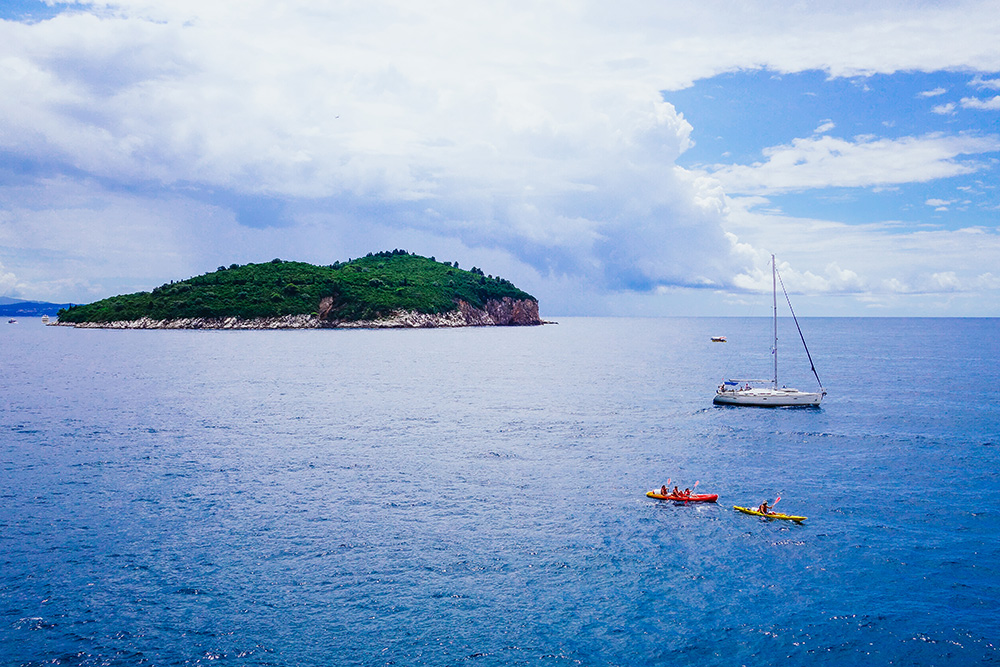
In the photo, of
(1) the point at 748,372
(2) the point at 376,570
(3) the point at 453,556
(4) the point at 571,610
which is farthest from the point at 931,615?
(1) the point at 748,372

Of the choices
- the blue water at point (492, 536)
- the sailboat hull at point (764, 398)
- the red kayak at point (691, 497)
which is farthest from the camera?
the sailboat hull at point (764, 398)

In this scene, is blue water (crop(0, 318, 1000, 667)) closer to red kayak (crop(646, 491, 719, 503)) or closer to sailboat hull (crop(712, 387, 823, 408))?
red kayak (crop(646, 491, 719, 503))

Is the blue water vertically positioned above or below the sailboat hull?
below

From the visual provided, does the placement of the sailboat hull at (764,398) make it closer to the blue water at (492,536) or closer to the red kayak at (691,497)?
the blue water at (492,536)

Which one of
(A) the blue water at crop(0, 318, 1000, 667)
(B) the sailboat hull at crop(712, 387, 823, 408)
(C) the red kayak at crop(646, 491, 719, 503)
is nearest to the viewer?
(A) the blue water at crop(0, 318, 1000, 667)

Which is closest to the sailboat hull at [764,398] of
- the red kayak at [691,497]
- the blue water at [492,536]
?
the blue water at [492,536]

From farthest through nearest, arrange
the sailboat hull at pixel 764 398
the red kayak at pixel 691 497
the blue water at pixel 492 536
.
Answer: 1. the sailboat hull at pixel 764 398
2. the red kayak at pixel 691 497
3. the blue water at pixel 492 536

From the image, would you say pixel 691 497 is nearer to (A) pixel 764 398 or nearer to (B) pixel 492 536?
(B) pixel 492 536

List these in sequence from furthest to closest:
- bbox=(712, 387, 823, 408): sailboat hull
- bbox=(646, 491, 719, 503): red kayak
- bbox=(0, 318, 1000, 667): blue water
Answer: bbox=(712, 387, 823, 408): sailboat hull → bbox=(646, 491, 719, 503): red kayak → bbox=(0, 318, 1000, 667): blue water

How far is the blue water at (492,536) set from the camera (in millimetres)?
27734

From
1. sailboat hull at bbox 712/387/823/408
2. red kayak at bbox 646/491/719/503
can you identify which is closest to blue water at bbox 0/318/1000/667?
red kayak at bbox 646/491/719/503

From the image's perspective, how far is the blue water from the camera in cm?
2773

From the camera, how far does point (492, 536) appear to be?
39.2 metres

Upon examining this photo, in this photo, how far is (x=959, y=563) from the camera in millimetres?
35188
